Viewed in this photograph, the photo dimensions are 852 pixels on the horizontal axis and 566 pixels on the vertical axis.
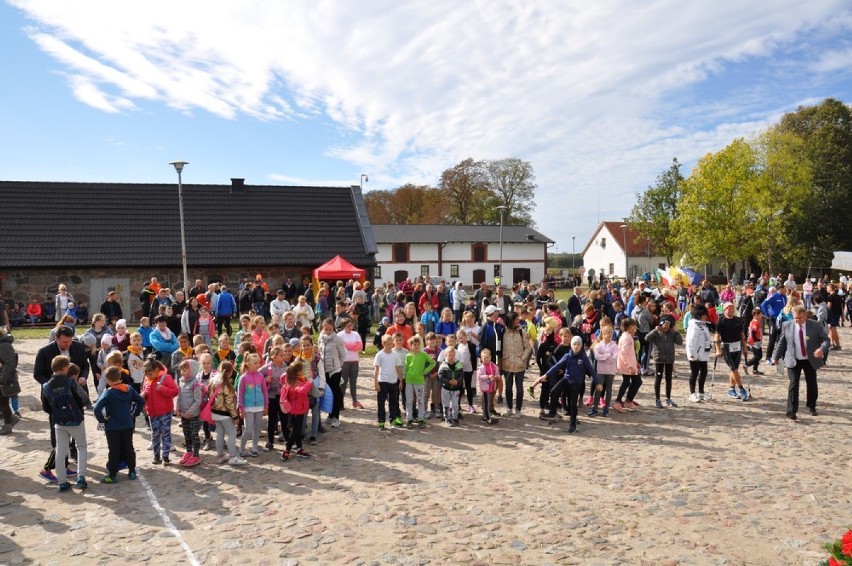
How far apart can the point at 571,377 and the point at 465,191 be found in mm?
66497

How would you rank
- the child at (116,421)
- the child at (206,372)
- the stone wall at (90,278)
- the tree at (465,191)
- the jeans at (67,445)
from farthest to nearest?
the tree at (465,191), the stone wall at (90,278), the child at (206,372), the child at (116,421), the jeans at (67,445)

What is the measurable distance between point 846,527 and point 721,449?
2.60 meters

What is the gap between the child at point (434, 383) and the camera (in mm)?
10805

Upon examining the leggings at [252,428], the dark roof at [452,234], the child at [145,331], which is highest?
the dark roof at [452,234]

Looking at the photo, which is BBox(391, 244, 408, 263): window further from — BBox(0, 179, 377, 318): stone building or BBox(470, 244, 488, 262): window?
BBox(0, 179, 377, 318): stone building

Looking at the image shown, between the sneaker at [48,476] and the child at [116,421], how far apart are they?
24.0 inches

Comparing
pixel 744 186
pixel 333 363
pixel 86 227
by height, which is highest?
pixel 744 186

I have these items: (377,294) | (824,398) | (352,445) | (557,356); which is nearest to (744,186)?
(377,294)

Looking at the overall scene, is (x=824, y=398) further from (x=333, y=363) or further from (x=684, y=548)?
(x=333, y=363)

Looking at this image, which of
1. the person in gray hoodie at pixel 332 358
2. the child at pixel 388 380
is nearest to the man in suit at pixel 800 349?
the child at pixel 388 380

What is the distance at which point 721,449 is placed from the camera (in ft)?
29.2

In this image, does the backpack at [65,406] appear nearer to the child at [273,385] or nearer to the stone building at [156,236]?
the child at [273,385]

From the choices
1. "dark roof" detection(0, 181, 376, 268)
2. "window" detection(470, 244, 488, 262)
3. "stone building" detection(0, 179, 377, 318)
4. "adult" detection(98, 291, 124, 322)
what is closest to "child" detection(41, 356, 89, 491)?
"adult" detection(98, 291, 124, 322)

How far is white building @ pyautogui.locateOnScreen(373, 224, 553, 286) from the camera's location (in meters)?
58.9
